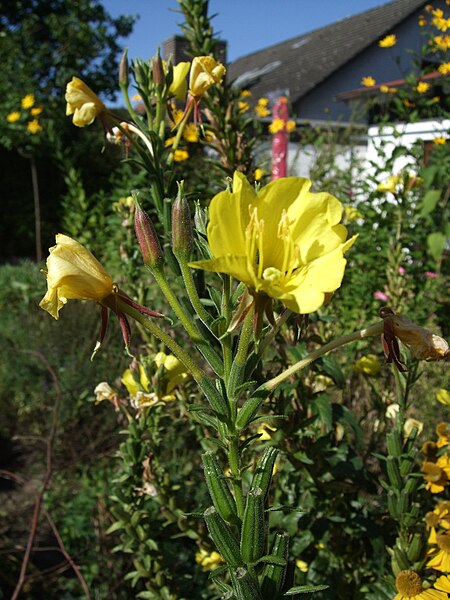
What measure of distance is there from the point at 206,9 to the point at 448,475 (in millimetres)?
1587

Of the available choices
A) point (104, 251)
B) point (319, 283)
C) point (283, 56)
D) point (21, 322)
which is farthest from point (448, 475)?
point (283, 56)

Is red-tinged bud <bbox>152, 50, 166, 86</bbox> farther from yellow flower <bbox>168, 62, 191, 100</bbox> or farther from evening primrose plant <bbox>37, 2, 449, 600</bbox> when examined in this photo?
evening primrose plant <bbox>37, 2, 449, 600</bbox>

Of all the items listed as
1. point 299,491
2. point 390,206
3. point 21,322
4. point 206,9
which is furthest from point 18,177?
point 299,491

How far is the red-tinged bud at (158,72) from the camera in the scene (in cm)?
126

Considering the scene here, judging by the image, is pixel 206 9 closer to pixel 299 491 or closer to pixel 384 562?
pixel 299 491

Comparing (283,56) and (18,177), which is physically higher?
(283,56)

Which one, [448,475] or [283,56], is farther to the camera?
[283,56]

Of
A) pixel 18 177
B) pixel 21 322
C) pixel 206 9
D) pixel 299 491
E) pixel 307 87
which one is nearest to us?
pixel 299 491

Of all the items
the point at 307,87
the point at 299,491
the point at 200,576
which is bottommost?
the point at 200,576

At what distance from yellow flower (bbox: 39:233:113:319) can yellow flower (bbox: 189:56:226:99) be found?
0.68m

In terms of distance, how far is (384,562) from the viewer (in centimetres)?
150

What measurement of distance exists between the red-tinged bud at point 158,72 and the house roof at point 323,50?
12960 mm

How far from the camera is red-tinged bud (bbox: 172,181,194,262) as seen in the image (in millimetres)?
806

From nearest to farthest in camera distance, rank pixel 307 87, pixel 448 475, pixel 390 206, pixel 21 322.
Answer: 1. pixel 448 475
2. pixel 390 206
3. pixel 21 322
4. pixel 307 87
